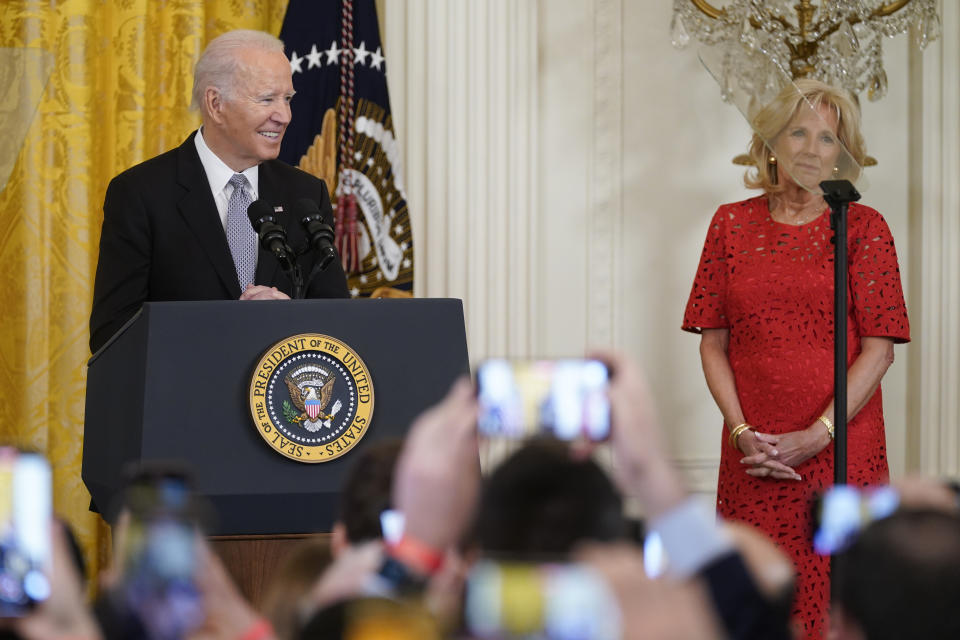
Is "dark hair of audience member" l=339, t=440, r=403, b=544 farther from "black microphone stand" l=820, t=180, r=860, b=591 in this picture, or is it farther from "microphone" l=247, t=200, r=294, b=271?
"black microphone stand" l=820, t=180, r=860, b=591

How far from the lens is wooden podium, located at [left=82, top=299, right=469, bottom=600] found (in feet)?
7.18

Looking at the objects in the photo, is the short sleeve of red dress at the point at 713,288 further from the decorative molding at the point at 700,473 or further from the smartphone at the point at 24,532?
the smartphone at the point at 24,532

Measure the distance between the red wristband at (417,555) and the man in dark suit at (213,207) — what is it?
1871 millimetres

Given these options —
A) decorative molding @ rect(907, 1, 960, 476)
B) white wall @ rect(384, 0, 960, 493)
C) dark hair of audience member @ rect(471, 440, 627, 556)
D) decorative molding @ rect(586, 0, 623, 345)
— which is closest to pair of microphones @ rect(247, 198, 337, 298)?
dark hair of audience member @ rect(471, 440, 627, 556)

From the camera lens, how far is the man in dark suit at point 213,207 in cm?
297

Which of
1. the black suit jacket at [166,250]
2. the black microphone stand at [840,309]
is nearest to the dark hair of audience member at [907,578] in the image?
the black microphone stand at [840,309]

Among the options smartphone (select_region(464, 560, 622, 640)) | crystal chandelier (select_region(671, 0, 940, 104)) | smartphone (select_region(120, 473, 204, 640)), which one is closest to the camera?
smartphone (select_region(464, 560, 622, 640))

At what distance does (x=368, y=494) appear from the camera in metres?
1.30

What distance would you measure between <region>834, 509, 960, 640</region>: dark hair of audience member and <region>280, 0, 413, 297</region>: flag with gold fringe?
3489 millimetres

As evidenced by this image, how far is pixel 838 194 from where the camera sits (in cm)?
266

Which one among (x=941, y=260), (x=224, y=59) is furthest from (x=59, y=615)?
(x=941, y=260)

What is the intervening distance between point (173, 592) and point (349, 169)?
11.8 ft

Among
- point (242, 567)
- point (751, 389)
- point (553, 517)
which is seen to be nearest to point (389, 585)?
point (553, 517)

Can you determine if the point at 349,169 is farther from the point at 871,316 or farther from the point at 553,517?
the point at 553,517
